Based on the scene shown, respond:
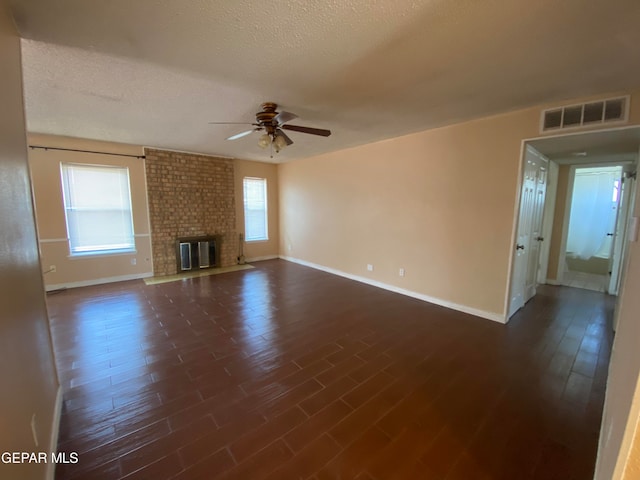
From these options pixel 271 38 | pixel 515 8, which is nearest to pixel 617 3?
pixel 515 8

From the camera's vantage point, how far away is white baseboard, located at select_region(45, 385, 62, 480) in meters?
1.33

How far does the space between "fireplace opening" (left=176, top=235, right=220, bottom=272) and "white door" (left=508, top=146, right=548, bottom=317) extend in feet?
18.0

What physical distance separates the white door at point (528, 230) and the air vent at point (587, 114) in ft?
1.19

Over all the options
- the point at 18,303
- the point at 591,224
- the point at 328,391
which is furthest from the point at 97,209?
the point at 591,224

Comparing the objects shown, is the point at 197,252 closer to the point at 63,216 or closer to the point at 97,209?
the point at 97,209

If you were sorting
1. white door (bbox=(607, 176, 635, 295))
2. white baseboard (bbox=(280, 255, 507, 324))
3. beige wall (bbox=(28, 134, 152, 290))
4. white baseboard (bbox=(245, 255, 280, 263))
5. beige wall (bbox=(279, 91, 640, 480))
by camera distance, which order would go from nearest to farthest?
beige wall (bbox=(279, 91, 640, 480)) → white baseboard (bbox=(280, 255, 507, 324)) → white door (bbox=(607, 176, 635, 295)) → beige wall (bbox=(28, 134, 152, 290)) → white baseboard (bbox=(245, 255, 280, 263))

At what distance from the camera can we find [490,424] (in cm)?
175

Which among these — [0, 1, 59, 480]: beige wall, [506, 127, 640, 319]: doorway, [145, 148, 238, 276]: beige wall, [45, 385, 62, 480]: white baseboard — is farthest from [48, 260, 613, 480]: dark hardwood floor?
[145, 148, 238, 276]: beige wall

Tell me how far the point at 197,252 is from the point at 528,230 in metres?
5.86

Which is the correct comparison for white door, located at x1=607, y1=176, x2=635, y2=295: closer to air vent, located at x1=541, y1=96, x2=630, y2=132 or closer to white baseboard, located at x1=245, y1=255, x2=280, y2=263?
air vent, located at x1=541, y1=96, x2=630, y2=132

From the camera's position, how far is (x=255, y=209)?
673 centimetres

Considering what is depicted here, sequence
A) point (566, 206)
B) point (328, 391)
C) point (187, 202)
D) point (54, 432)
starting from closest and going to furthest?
point (54, 432)
point (328, 391)
point (566, 206)
point (187, 202)

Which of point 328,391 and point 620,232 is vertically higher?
point 620,232

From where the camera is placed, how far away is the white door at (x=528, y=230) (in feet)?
10.4
